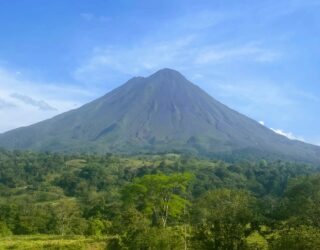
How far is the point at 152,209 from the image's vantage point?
40.7 metres

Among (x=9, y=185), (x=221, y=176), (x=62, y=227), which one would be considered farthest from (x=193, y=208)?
(x=9, y=185)

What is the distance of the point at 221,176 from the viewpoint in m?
91.3

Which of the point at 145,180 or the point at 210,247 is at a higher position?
the point at 145,180

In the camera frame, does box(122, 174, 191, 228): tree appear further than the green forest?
Yes

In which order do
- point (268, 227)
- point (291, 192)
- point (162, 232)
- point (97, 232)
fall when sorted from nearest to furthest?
1. point (162, 232)
2. point (268, 227)
3. point (97, 232)
4. point (291, 192)

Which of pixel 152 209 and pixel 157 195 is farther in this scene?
pixel 157 195

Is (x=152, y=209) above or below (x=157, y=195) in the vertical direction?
below

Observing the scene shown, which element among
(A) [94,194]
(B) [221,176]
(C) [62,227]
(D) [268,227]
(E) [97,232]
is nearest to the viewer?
(D) [268,227]

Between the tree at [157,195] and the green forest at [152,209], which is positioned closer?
the green forest at [152,209]

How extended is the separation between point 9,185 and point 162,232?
239 feet

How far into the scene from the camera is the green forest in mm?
23656

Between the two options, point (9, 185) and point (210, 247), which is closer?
point (210, 247)

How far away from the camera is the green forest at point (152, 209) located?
23656 mm

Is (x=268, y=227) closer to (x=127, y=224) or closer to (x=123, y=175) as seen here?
(x=127, y=224)
